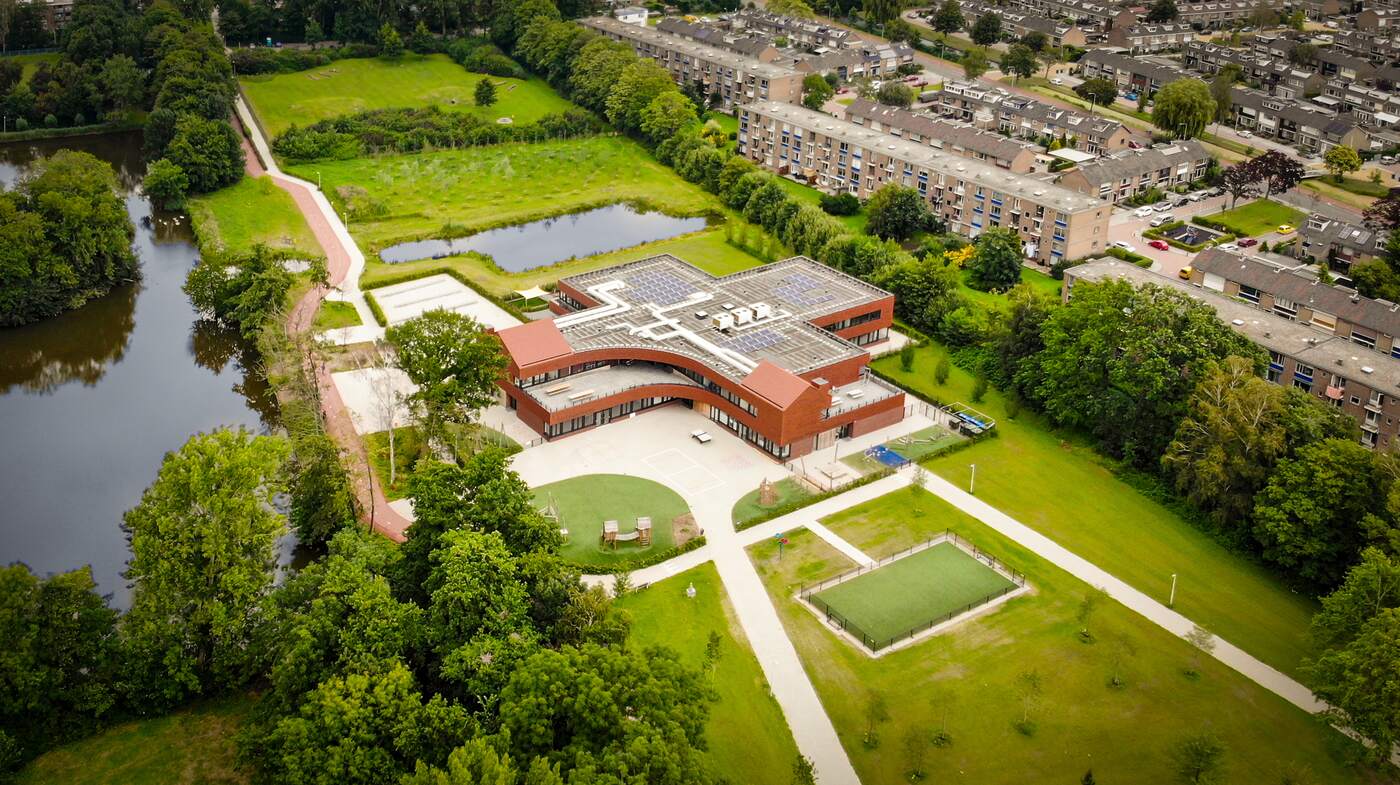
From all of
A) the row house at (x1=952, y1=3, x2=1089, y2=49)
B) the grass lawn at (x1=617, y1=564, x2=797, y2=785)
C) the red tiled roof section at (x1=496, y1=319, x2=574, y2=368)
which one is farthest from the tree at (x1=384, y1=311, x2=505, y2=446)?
the row house at (x1=952, y1=3, x2=1089, y2=49)

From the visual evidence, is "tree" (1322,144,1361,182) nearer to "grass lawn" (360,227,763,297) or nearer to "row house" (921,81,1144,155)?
"row house" (921,81,1144,155)

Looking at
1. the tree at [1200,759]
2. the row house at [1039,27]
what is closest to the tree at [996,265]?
the tree at [1200,759]

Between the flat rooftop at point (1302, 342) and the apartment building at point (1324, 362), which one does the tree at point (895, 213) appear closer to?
the flat rooftop at point (1302, 342)

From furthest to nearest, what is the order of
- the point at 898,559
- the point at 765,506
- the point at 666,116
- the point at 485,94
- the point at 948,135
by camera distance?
1. the point at 485,94
2. the point at 666,116
3. the point at 948,135
4. the point at 765,506
5. the point at 898,559

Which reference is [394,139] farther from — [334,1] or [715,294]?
[715,294]

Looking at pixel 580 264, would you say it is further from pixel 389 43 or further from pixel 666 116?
pixel 389 43

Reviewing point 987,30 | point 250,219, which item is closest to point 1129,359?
point 250,219

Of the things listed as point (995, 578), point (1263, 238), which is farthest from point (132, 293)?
point (1263, 238)

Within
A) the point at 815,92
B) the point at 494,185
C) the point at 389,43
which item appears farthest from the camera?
the point at 389,43
